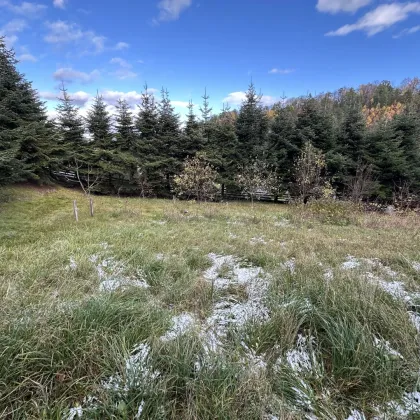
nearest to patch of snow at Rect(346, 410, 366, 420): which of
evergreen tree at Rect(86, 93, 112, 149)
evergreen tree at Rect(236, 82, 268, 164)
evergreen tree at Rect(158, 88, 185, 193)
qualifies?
evergreen tree at Rect(158, 88, 185, 193)

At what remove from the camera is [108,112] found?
16.5 metres

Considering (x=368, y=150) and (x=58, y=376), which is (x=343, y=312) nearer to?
(x=58, y=376)

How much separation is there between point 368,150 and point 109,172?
56.4 ft

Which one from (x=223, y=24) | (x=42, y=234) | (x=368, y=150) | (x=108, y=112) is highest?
(x=223, y=24)

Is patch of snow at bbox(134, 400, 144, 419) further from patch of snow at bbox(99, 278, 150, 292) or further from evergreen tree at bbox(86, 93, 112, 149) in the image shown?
evergreen tree at bbox(86, 93, 112, 149)

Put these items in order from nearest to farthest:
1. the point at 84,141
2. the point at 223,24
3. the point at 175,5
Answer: the point at 175,5 < the point at 223,24 < the point at 84,141

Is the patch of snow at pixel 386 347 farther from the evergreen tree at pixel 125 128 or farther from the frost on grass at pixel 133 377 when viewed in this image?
the evergreen tree at pixel 125 128

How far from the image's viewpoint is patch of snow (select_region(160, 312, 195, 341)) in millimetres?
2104

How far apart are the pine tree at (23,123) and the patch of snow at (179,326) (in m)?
11.8

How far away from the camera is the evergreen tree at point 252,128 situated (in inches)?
657

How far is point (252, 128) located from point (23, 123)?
13.3 meters

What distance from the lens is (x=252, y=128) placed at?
17.0 meters

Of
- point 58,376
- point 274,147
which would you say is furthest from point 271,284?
point 274,147

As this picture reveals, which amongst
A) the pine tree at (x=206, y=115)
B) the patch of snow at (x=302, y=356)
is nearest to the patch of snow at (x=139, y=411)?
the patch of snow at (x=302, y=356)
